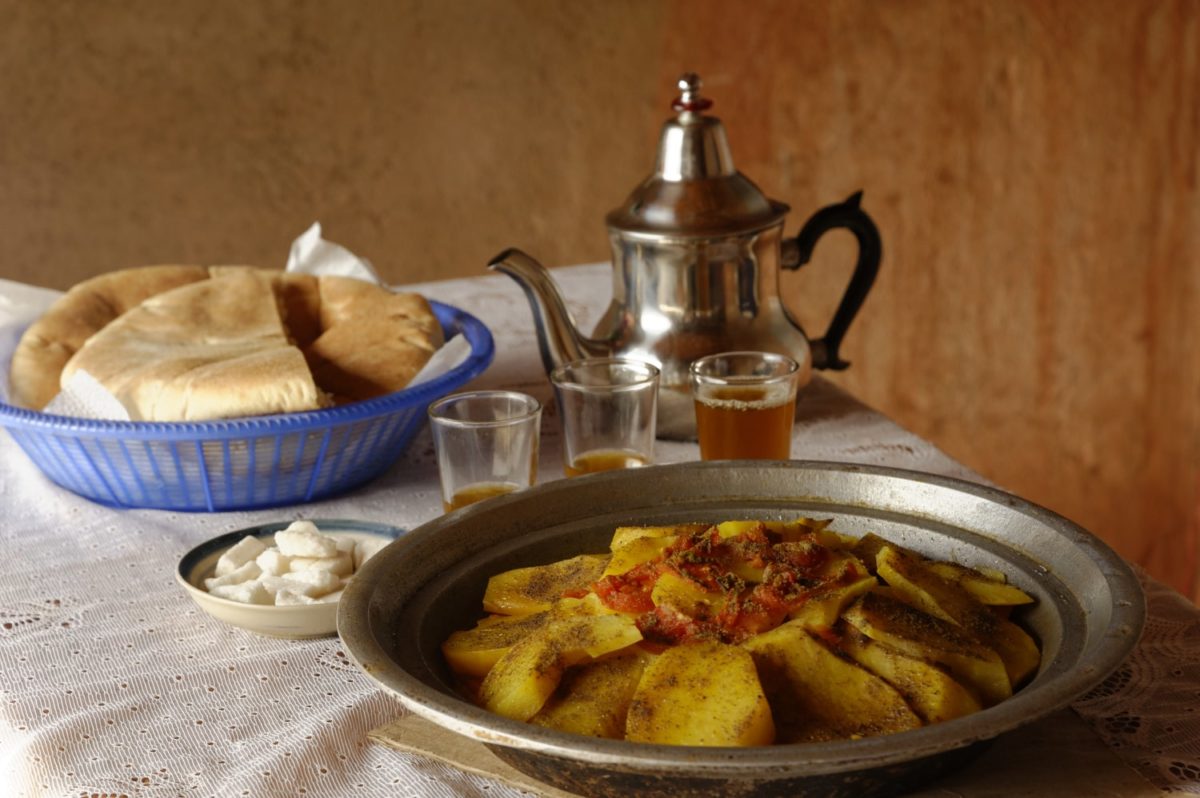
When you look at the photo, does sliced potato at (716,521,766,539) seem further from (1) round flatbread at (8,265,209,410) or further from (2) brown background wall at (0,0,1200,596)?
(2) brown background wall at (0,0,1200,596)

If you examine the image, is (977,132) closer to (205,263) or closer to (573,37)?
(573,37)

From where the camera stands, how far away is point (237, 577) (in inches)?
39.6

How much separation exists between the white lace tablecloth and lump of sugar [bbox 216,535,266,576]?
0.05m

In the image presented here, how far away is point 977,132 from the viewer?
3420 millimetres

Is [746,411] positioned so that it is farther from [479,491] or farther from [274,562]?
[274,562]

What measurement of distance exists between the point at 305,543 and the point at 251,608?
0.08 metres

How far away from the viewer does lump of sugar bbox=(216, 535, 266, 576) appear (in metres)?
1.02

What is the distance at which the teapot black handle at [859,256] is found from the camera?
1423mm

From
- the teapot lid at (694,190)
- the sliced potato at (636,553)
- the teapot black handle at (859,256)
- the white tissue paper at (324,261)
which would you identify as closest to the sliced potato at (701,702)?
the sliced potato at (636,553)

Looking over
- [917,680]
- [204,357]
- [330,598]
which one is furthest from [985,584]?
[204,357]

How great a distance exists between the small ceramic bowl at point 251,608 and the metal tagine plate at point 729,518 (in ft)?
0.41

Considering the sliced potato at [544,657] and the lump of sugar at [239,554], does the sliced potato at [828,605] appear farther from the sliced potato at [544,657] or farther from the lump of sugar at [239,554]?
the lump of sugar at [239,554]

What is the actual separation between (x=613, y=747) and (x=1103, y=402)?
3.16 m

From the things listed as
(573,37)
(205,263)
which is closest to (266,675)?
(205,263)
